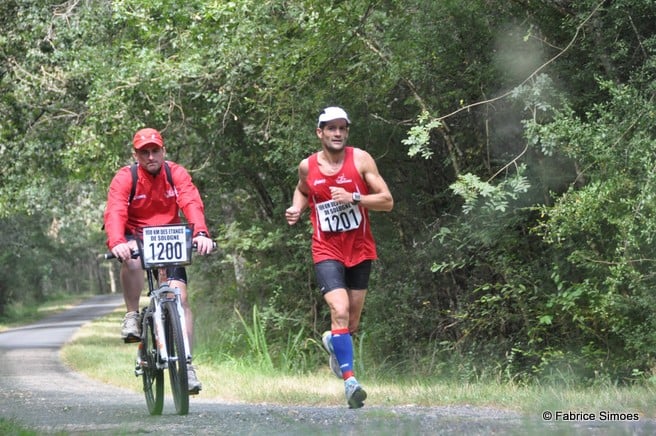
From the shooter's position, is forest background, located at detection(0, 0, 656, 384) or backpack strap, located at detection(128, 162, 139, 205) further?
forest background, located at detection(0, 0, 656, 384)

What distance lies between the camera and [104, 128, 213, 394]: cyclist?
760 cm

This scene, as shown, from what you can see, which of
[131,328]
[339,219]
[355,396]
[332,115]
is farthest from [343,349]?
[332,115]

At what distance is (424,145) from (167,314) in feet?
16.8

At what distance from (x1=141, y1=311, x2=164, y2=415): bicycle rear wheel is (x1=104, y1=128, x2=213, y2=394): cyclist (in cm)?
15

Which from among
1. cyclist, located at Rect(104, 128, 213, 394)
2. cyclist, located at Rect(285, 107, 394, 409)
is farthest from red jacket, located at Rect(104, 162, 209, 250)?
cyclist, located at Rect(285, 107, 394, 409)

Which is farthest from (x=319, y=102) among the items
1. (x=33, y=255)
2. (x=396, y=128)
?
(x=33, y=255)

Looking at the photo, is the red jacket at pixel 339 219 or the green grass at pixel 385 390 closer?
the green grass at pixel 385 390

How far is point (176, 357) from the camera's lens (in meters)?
7.18

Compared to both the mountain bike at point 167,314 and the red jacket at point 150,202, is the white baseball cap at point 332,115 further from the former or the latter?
the mountain bike at point 167,314

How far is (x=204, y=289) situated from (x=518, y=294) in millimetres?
12444

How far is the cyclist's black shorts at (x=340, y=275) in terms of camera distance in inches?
313

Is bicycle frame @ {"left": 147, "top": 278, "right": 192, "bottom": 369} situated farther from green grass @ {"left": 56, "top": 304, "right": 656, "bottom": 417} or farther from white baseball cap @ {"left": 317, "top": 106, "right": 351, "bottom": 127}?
green grass @ {"left": 56, "top": 304, "right": 656, "bottom": 417}

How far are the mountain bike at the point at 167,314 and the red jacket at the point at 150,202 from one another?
244 mm

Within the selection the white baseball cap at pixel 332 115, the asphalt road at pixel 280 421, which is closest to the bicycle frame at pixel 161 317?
the asphalt road at pixel 280 421
